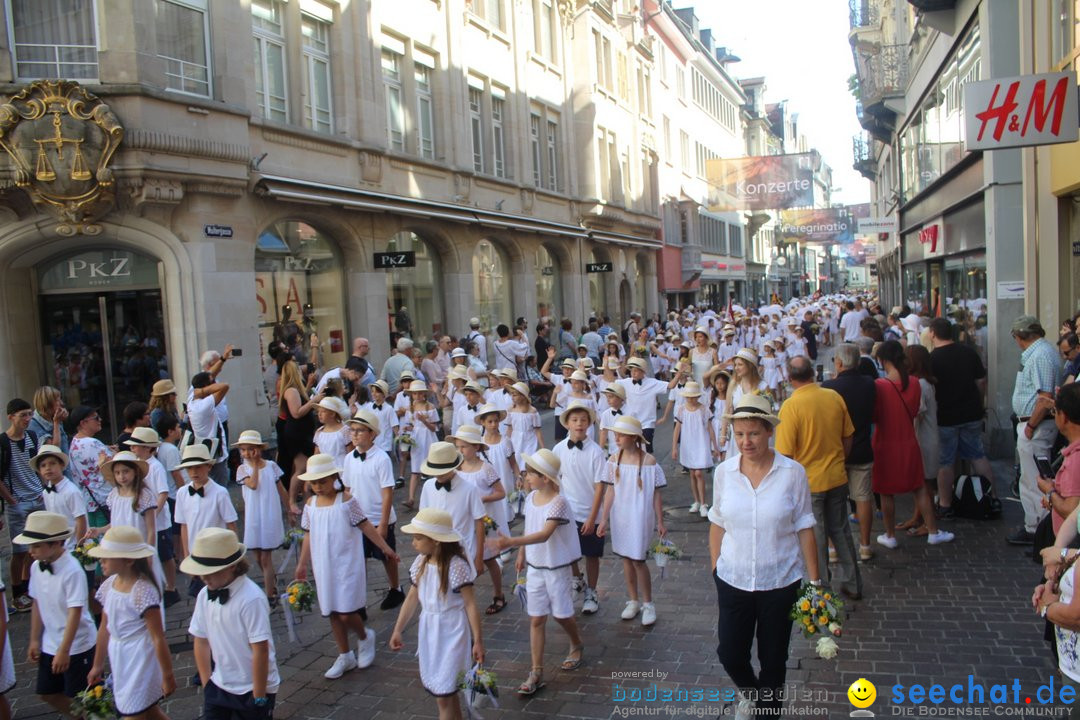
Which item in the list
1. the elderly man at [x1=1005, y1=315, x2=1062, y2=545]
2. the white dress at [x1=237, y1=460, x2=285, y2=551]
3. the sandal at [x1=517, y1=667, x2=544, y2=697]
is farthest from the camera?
the elderly man at [x1=1005, y1=315, x2=1062, y2=545]

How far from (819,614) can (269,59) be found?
14.1 meters

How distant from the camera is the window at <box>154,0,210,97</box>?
500 inches

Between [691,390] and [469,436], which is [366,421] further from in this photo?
[691,390]

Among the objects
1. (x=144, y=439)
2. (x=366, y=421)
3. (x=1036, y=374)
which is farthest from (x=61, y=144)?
(x=1036, y=374)

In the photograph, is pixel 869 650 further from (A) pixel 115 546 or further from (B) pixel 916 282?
(B) pixel 916 282

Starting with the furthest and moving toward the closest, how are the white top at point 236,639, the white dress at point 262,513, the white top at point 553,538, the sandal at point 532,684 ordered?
the white dress at point 262,513, the white top at point 553,538, the sandal at point 532,684, the white top at point 236,639

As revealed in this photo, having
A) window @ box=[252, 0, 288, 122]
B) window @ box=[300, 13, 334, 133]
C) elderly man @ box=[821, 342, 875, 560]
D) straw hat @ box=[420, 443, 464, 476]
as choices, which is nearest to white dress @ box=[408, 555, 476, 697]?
straw hat @ box=[420, 443, 464, 476]

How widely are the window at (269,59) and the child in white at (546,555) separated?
37.4 ft

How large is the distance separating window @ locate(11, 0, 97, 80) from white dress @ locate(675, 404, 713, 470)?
9761 mm

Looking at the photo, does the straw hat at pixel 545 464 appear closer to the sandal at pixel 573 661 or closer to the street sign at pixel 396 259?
the sandal at pixel 573 661

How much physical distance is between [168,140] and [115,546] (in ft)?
29.9

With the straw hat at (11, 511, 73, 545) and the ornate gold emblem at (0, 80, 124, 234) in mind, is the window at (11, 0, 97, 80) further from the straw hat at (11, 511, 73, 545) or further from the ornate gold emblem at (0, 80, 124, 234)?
the straw hat at (11, 511, 73, 545)

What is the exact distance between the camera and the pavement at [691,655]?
17.1ft

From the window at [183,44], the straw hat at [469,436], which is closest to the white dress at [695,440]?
the straw hat at [469,436]
